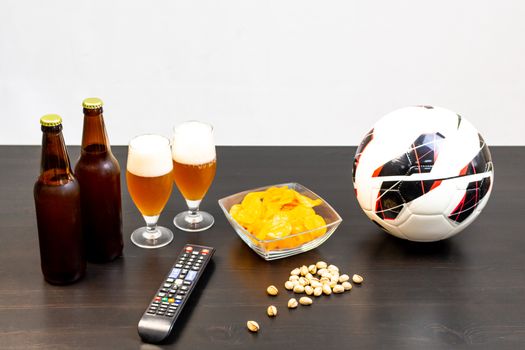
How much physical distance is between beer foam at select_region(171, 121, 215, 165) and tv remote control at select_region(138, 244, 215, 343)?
0.17m

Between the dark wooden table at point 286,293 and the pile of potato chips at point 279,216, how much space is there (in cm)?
4

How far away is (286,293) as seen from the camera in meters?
1.28

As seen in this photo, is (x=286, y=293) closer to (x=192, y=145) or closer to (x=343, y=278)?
(x=343, y=278)

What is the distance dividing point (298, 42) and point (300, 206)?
1703 mm

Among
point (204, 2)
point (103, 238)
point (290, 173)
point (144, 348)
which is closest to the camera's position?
point (144, 348)

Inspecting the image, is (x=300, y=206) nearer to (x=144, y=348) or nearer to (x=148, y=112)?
(x=144, y=348)

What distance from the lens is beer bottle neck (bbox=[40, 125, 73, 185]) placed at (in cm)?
118

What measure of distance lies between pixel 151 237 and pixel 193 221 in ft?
0.35

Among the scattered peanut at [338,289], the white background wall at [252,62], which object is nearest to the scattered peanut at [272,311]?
the scattered peanut at [338,289]

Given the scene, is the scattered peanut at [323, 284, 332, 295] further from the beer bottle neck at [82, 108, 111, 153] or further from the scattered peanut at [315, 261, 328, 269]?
the beer bottle neck at [82, 108, 111, 153]

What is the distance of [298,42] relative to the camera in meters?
3.05

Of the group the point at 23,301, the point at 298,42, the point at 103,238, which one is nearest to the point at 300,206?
the point at 103,238

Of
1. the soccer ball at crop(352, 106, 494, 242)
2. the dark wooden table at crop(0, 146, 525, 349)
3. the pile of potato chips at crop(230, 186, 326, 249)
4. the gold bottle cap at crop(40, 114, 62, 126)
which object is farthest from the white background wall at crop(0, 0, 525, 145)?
the gold bottle cap at crop(40, 114, 62, 126)

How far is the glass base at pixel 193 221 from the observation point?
1.49 metres
